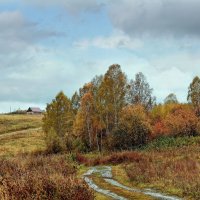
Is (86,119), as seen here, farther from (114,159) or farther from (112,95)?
(114,159)

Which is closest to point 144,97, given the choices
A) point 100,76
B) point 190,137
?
point 100,76

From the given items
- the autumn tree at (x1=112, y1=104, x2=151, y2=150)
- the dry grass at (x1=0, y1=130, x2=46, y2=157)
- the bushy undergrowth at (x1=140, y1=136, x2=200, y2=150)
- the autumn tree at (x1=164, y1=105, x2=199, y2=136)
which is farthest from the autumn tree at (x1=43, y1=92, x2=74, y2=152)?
the autumn tree at (x1=164, y1=105, x2=199, y2=136)

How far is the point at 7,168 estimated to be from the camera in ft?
103

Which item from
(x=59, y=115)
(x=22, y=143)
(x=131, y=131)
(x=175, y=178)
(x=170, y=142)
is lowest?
(x=175, y=178)

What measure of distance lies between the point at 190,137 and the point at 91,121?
21.5 metres

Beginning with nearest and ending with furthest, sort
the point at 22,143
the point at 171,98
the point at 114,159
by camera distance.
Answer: the point at 114,159 < the point at 22,143 < the point at 171,98

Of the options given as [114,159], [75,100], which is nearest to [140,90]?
[75,100]

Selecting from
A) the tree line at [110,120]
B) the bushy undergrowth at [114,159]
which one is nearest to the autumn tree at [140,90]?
the tree line at [110,120]

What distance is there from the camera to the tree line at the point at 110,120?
3127 inches

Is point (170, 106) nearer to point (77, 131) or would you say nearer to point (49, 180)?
point (77, 131)

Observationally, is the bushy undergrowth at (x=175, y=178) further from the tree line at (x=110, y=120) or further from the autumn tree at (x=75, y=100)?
the autumn tree at (x=75, y=100)

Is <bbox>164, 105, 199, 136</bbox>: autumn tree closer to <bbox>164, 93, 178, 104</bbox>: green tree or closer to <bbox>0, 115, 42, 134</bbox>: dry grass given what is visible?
<bbox>164, 93, 178, 104</bbox>: green tree

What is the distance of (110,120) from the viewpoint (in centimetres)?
8725

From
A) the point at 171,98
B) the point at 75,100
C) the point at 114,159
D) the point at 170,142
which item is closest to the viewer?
the point at 114,159
